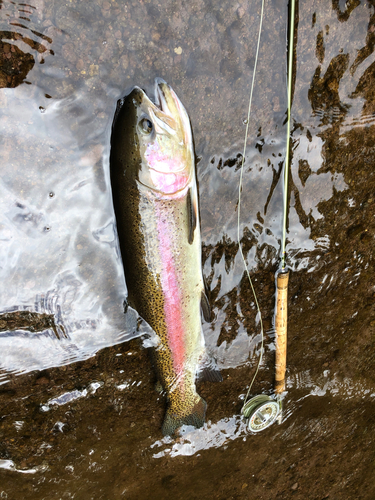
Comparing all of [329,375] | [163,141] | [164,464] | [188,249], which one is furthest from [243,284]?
[164,464]

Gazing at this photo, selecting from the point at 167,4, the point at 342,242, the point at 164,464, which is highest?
the point at 167,4

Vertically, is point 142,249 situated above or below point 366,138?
below

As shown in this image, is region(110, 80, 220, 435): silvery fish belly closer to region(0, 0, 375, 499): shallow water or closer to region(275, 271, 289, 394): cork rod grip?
region(0, 0, 375, 499): shallow water

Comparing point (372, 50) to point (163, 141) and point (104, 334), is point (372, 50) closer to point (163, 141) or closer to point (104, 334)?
point (163, 141)

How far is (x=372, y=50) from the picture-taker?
→ 6.31 ft

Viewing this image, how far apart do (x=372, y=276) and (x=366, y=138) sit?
113cm

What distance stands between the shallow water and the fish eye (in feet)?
1.11

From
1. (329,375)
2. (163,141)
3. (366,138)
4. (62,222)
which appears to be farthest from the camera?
(329,375)

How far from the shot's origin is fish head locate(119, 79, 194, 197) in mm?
1499

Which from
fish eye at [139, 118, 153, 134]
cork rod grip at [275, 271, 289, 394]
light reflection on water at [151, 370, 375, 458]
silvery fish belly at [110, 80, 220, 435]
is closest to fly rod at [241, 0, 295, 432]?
cork rod grip at [275, 271, 289, 394]

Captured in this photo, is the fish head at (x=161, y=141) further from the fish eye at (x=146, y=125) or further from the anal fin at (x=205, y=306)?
the anal fin at (x=205, y=306)

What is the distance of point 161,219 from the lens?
1.64 metres

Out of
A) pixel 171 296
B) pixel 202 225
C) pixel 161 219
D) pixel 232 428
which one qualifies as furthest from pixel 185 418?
pixel 161 219

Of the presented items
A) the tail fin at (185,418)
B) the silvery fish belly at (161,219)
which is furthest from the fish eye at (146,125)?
the tail fin at (185,418)
